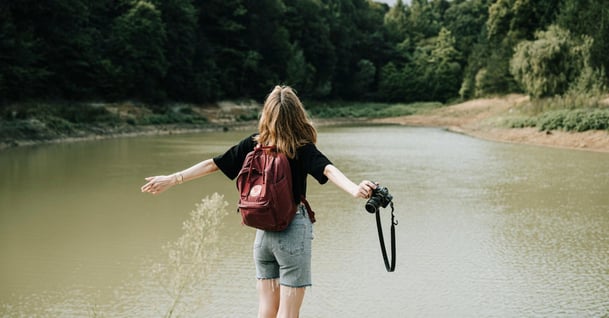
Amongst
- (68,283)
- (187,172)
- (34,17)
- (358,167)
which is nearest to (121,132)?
(34,17)

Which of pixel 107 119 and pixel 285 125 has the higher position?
pixel 285 125

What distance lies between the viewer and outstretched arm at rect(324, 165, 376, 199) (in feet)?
9.60

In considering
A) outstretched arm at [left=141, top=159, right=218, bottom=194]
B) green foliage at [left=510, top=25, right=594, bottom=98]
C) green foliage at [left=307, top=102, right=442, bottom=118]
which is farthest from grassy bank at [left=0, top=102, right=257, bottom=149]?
outstretched arm at [left=141, top=159, right=218, bottom=194]

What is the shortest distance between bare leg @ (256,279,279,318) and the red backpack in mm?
328

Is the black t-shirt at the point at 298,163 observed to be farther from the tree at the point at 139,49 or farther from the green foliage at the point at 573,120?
the tree at the point at 139,49

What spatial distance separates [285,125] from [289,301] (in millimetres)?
824

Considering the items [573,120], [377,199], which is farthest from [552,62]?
[377,199]

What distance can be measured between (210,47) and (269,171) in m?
58.9

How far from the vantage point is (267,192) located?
10.2 ft

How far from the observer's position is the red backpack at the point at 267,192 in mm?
3105

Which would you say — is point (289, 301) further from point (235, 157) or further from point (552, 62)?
point (552, 62)

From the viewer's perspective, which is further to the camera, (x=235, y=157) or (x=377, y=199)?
(x=235, y=157)

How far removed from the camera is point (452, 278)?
6.79m

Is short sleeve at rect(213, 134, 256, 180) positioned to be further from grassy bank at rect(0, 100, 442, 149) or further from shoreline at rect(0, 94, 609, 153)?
grassy bank at rect(0, 100, 442, 149)
